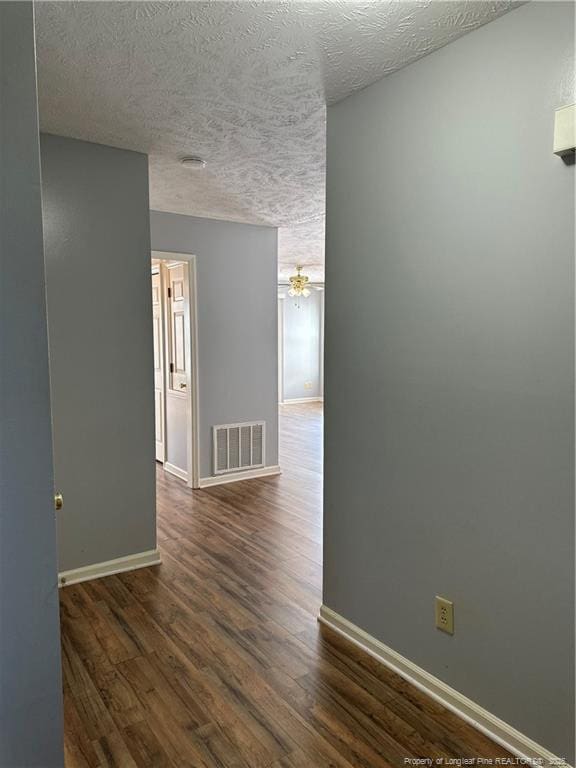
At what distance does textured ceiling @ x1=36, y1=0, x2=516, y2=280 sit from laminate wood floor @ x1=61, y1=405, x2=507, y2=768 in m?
2.53

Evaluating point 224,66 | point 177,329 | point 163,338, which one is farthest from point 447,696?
point 163,338

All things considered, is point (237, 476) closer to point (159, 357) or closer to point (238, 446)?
point (238, 446)

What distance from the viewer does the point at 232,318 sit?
5.03 m

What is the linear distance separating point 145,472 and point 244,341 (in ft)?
6.90

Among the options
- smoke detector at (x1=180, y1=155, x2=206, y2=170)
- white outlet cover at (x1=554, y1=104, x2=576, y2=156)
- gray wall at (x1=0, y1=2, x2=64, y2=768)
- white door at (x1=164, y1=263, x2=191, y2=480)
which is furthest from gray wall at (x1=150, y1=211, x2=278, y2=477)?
gray wall at (x1=0, y1=2, x2=64, y2=768)

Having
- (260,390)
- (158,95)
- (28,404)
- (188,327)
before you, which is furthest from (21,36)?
(260,390)

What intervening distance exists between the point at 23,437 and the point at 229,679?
1.70 meters

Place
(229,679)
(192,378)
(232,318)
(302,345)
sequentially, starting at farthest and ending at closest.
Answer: (302,345) → (232,318) → (192,378) → (229,679)

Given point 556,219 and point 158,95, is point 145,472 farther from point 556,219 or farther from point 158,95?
point 556,219

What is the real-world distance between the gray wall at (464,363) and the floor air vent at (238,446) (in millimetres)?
2659

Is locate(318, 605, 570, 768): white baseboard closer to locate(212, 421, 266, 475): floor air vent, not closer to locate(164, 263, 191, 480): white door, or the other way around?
locate(212, 421, 266, 475): floor air vent

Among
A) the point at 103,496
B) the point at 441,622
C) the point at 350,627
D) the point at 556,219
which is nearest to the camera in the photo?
the point at 556,219

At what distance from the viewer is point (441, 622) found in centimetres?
209

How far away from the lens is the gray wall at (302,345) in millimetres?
10961
